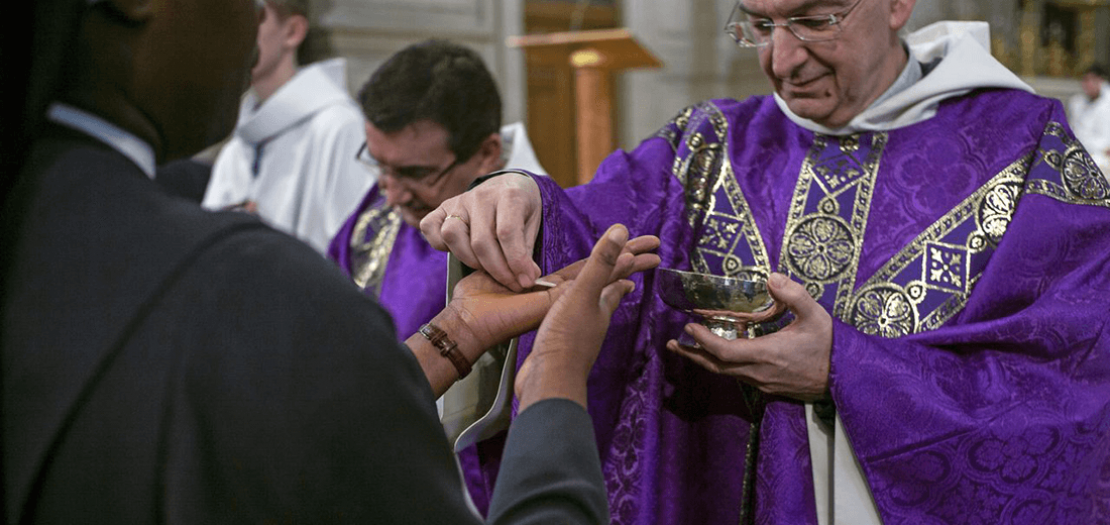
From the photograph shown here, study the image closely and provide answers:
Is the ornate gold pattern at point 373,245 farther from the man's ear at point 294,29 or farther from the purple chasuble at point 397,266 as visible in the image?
the man's ear at point 294,29

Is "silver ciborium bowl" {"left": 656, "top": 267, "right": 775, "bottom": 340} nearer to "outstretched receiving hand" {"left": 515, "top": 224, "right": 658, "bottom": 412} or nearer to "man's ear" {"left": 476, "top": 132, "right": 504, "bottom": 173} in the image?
"outstretched receiving hand" {"left": 515, "top": 224, "right": 658, "bottom": 412}

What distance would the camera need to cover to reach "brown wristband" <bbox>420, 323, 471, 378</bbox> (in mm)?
1522

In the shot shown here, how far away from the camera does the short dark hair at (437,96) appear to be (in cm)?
285

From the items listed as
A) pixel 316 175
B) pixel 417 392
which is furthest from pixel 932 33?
pixel 316 175

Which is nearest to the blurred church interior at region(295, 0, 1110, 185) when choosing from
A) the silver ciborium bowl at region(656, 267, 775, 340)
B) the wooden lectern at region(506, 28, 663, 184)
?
the wooden lectern at region(506, 28, 663, 184)

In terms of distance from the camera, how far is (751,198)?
6.98 ft

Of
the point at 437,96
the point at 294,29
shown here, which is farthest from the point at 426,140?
the point at 294,29

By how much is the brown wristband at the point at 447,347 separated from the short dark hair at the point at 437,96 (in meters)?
1.38

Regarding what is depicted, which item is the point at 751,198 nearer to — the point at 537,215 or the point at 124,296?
the point at 537,215

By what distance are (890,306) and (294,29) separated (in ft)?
10.9

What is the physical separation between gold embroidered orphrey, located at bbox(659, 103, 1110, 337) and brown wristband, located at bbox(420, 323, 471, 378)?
2.31 feet

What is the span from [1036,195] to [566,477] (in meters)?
1.27

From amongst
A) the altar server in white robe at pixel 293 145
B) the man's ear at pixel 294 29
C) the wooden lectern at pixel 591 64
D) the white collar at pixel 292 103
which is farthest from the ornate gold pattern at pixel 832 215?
the wooden lectern at pixel 591 64

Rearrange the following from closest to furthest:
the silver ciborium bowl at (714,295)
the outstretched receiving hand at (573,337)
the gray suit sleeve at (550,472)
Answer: the gray suit sleeve at (550,472), the outstretched receiving hand at (573,337), the silver ciborium bowl at (714,295)
